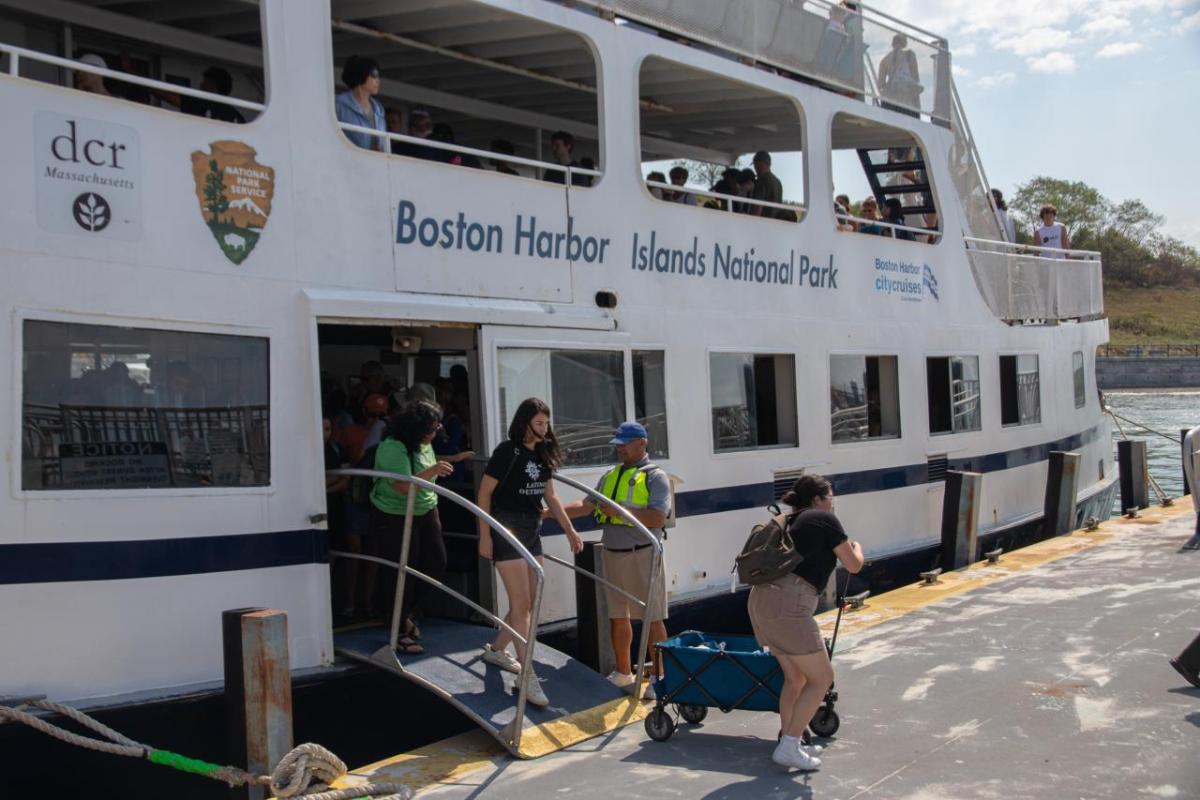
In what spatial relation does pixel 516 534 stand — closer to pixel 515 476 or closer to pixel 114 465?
pixel 515 476

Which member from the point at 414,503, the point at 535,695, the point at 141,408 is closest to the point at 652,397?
the point at 414,503

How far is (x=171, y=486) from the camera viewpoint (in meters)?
6.12

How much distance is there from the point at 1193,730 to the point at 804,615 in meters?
2.16

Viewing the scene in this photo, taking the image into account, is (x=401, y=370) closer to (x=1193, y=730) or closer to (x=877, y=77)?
(x=877, y=77)

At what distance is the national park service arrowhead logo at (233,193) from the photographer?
6.34 meters

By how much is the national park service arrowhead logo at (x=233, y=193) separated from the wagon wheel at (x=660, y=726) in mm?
3185

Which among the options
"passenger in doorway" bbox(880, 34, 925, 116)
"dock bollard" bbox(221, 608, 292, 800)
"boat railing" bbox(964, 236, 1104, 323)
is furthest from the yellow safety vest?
"boat railing" bbox(964, 236, 1104, 323)

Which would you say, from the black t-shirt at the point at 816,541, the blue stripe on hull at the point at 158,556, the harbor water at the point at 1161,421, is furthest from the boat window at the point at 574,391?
the harbor water at the point at 1161,421

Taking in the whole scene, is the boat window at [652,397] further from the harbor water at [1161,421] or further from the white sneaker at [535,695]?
the harbor water at [1161,421]

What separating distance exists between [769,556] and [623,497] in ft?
5.50

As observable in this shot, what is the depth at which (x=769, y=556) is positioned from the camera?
578cm

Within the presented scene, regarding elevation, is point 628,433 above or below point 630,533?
above

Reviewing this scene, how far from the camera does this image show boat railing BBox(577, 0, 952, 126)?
9070mm

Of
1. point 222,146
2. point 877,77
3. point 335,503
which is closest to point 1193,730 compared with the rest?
point 335,503
